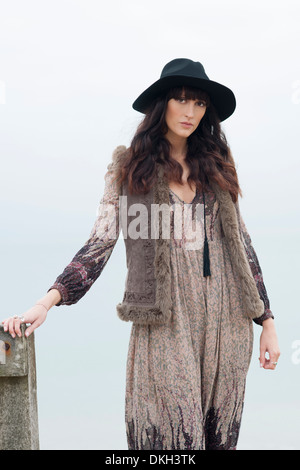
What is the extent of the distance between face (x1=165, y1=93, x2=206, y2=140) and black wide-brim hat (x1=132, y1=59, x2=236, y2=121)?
0.07m

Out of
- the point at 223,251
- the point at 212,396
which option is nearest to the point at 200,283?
the point at 223,251

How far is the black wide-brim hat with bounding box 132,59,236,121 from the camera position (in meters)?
3.05

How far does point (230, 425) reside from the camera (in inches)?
120

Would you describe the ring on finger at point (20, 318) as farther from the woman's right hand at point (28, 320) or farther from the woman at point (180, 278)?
the woman at point (180, 278)

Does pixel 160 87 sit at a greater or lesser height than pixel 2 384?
greater

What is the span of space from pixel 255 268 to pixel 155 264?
1.80 ft

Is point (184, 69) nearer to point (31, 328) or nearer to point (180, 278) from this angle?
point (180, 278)

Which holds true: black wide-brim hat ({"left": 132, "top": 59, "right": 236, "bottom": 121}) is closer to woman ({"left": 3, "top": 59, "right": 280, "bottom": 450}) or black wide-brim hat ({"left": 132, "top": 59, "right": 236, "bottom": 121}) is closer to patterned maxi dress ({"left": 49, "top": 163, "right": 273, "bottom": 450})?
woman ({"left": 3, "top": 59, "right": 280, "bottom": 450})

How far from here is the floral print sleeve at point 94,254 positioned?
9.39 ft

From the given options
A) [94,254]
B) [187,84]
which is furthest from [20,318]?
[187,84]

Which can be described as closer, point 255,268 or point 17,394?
point 17,394

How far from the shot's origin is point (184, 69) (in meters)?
3.09
